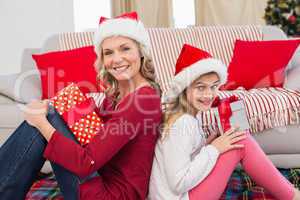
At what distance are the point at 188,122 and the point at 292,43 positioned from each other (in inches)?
58.9

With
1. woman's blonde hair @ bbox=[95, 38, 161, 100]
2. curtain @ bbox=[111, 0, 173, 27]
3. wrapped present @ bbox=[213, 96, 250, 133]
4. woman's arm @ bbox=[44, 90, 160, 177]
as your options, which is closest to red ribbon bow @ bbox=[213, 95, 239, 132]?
wrapped present @ bbox=[213, 96, 250, 133]

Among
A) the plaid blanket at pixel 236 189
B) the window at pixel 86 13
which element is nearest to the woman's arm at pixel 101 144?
the plaid blanket at pixel 236 189

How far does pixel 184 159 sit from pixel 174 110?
187mm

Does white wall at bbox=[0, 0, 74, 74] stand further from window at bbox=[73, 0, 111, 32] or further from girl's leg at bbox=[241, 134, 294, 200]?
girl's leg at bbox=[241, 134, 294, 200]

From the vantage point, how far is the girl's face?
4.70 ft

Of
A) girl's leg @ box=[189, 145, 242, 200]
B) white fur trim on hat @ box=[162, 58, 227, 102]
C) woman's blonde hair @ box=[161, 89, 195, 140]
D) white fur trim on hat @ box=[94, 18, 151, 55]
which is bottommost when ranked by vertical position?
girl's leg @ box=[189, 145, 242, 200]

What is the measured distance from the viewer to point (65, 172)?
1.28 m

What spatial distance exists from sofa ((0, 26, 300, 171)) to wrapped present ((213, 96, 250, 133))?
57cm

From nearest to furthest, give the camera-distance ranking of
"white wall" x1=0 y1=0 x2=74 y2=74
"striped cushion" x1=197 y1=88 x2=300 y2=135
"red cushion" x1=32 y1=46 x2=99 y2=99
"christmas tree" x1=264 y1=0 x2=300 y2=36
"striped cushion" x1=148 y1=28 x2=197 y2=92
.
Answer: "striped cushion" x1=197 y1=88 x2=300 y2=135
"red cushion" x1=32 y1=46 x2=99 y2=99
"striped cushion" x1=148 y1=28 x2=197 y2=92
"christmas tree" x1=264 y1=0 x2=300 y2=36
"white wall" x1=0 y1=0 x2=74 y2=74

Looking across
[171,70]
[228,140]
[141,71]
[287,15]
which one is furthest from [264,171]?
[287,15]

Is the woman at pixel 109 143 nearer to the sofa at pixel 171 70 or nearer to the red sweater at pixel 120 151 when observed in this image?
the red sweater at pixel 120 151

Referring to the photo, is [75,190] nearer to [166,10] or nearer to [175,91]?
[175,91]

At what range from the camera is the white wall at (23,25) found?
4.06 metres

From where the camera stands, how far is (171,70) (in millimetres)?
2805
